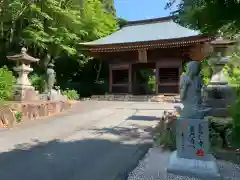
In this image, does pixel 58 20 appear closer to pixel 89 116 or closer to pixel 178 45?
pixel 178 45

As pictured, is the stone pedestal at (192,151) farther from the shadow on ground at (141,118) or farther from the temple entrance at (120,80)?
the temple entrance at (120,80)

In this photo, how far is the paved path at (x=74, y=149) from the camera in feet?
13.4

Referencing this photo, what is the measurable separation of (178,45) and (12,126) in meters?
11.1

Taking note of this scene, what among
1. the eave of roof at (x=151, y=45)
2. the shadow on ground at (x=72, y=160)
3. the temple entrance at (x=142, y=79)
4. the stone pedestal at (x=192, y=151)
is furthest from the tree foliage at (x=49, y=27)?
the stone pedestal at (x=192, y=151)

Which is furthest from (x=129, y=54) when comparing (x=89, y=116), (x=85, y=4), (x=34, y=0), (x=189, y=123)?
(x=189, y=123)

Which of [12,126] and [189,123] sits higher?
[189,123]

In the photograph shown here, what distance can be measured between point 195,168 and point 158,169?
59 cm

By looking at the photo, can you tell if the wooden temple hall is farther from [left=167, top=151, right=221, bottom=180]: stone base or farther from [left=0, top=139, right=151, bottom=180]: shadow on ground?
[left=167, top=151, right=221, bottom=180]: stone base

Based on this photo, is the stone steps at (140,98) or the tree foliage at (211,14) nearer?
the tree foliage at (211,14)

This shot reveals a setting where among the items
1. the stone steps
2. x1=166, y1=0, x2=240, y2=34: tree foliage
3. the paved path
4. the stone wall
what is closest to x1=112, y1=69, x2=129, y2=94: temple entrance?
the stone steps

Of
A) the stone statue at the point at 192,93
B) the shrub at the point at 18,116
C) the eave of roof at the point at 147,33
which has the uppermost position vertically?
the eave of roof at the point at 147,33

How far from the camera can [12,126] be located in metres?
7.89

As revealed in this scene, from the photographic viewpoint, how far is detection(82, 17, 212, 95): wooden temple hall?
16.2 metres

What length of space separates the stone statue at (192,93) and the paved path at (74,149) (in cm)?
139
